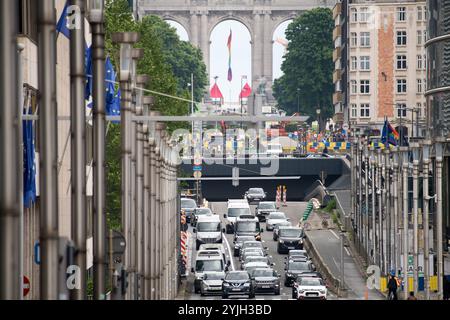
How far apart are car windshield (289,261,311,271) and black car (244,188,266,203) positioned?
5605cm

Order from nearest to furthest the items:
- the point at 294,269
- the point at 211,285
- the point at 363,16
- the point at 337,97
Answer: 1. the point at 211,285
2. the point at 294,269
3. the point at 363,16
4. the point at 337,97

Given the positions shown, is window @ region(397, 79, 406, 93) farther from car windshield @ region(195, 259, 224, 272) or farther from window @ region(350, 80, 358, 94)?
car windshield @ region(195, 259, 224, 272)

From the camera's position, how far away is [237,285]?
2653 inches

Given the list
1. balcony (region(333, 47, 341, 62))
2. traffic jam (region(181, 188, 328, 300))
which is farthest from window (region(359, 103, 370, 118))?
traffic jam (region(181, 188, 328, 300))

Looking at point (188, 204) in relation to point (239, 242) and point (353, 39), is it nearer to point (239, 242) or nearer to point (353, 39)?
point (239, 242)

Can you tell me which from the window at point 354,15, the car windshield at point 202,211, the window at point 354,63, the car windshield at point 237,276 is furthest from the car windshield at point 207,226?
the window at point 354,63

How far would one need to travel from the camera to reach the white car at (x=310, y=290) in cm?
6456

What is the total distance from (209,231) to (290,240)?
573cm

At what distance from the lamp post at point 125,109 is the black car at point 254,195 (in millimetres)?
99549

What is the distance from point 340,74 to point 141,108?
142m

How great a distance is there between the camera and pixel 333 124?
635 ft

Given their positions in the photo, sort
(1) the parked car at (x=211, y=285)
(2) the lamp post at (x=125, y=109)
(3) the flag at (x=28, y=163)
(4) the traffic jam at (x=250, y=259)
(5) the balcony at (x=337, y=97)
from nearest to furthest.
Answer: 1. (2) the lamp post at (x=125, y=109)
2. (3) the flag at (x=28, y=163)
3. (4) the traffic jam at (x=250, y=259)
4. (1) the parked car at (x=211, y=285)
5. (5) the balcony at (x=337, y=97)

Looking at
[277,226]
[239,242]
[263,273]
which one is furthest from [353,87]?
[263,273]

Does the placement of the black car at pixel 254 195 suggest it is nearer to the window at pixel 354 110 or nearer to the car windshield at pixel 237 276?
the window at pixel 354 110
